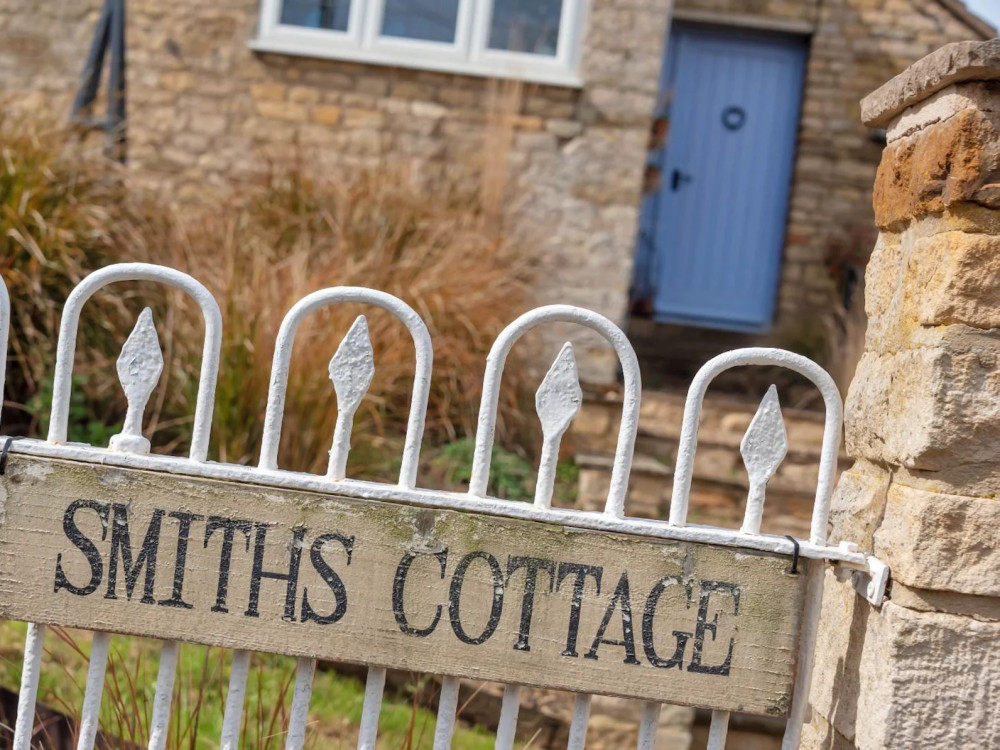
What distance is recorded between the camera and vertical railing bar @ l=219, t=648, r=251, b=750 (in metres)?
1.91

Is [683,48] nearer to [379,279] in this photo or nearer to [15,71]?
[379,279]

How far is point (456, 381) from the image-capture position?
5.14m

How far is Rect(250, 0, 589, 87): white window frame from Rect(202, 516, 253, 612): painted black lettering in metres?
5.25

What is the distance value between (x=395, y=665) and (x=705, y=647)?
0.58m

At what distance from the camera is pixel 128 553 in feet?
6.31

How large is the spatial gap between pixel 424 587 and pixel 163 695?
0.53 m

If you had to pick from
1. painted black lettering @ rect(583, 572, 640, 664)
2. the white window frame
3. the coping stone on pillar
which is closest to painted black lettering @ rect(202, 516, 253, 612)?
painted black lettering @ rect(583, 572, 640, 664)

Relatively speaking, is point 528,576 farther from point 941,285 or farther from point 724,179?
point 724,179

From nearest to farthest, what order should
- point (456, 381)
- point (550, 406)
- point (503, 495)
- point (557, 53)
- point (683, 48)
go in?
point (550, 406)
point (503, 495)
point (456, 381)
point (557, 53)
point (683, 48)

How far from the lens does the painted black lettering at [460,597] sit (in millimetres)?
1908

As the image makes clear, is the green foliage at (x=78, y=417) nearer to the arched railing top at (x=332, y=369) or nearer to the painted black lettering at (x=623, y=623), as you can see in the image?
the arched railing top at (x=332, y=369)

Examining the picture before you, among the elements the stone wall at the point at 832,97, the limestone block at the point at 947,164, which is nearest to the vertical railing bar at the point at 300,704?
the limestone block at the point at 947,164

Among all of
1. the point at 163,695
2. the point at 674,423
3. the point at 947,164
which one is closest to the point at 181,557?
the point at 163,695

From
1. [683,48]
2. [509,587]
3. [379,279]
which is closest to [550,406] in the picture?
[509,587]
